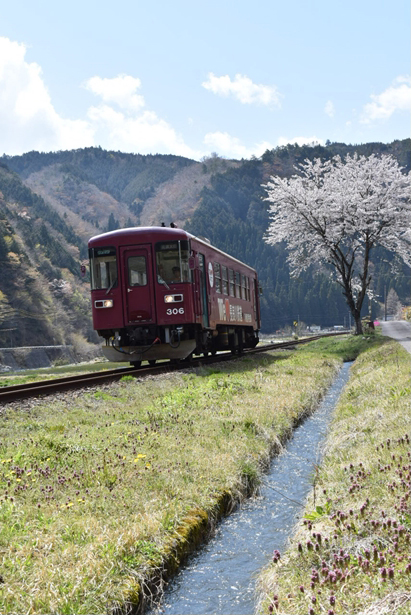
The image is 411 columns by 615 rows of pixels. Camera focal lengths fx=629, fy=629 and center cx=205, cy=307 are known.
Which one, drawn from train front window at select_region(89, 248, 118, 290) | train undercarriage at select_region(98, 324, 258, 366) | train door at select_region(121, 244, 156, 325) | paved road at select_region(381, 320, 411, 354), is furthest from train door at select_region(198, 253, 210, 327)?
paved road at select_region(381, 320, 411, 354)

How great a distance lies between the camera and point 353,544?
3844mm

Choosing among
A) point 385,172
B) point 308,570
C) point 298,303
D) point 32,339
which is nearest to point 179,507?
point 308,570

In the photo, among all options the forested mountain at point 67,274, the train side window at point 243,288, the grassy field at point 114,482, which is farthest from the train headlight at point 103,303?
the forested mountain at point 67,274

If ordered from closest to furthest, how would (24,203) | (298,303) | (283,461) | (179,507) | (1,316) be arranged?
(179,507) < (283,461) < (1,316) < (24,203) < (298,303)

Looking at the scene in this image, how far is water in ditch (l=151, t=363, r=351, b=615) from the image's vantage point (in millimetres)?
3828

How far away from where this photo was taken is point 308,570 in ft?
12.2

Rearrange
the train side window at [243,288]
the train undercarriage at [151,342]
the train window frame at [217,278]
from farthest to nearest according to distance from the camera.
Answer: the train side window at [243,288] < the train window frame at [217,278] < the train undercarriage at [151,342]

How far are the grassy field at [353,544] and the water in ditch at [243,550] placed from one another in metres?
0.20

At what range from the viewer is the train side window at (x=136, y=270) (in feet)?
50.8

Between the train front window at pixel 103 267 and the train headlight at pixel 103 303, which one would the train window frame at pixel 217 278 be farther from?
the train headlight at pixel 103 303

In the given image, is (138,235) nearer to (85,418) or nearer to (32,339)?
(85,418)

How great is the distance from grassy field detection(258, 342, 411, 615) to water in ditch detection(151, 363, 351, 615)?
0.66ft

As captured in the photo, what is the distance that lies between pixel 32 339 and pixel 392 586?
203ft

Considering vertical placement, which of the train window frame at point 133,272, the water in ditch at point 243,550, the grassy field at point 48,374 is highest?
the train window frame at point 133,272
